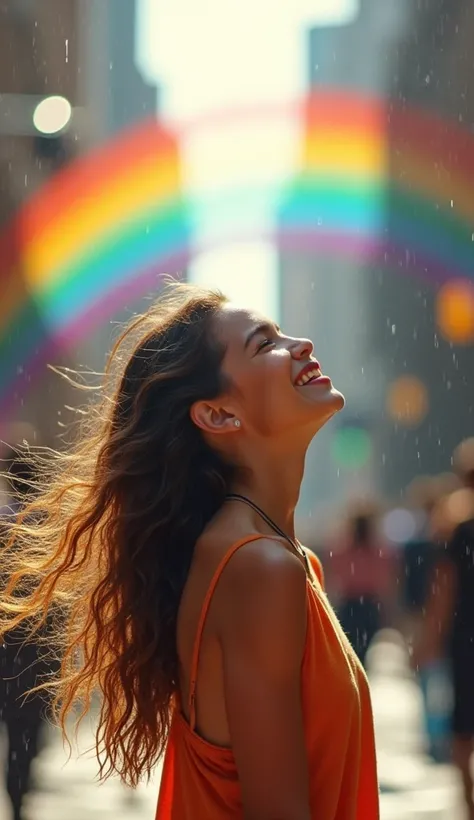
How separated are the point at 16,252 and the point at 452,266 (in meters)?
21.1

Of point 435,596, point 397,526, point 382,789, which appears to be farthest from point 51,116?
point 435,596

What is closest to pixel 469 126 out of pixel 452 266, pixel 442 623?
pixel 452 266

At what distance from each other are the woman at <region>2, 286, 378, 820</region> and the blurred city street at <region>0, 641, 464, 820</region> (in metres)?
5.38

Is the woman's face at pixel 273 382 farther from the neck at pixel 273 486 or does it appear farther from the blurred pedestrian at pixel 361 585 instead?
the blurred pedestrian at pixel 361 585

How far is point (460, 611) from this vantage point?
820 centimetres

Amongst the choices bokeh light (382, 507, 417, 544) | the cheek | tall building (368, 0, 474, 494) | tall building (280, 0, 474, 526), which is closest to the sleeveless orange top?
the cheek

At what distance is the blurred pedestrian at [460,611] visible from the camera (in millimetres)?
8086

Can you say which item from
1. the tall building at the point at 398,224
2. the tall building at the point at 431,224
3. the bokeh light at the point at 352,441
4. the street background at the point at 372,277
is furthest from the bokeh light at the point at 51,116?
the bokeh light at the point at 352,441

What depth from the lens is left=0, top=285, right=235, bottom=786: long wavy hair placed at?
2844 mm

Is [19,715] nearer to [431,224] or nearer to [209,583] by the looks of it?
[209,583]

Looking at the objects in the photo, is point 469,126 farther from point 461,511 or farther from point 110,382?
point 110,382

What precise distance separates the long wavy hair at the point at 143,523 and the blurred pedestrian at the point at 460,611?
17.2 ft

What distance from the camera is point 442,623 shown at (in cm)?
852

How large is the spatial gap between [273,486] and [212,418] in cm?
19
